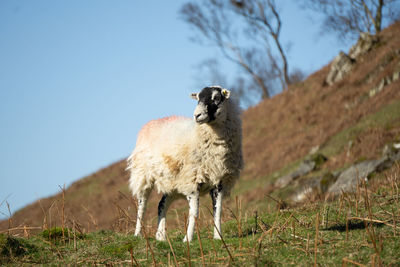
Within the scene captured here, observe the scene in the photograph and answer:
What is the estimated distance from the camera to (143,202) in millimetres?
8273

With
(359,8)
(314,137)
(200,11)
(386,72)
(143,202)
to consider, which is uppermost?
(200,11)

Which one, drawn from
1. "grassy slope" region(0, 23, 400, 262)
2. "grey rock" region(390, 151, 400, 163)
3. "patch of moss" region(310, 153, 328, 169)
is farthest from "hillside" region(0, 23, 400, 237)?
"grey rock" region(390, 151, 400, 163)

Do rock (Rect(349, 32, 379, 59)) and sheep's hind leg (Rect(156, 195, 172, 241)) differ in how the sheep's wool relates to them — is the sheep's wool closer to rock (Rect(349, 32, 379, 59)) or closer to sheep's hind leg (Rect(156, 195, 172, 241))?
sheep's hind leg (Rect(156, 195, 172, 241))

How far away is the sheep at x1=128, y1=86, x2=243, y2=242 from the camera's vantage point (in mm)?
6789

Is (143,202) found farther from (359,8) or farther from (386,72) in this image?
(359,8)

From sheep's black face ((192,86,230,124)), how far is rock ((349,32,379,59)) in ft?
75.4

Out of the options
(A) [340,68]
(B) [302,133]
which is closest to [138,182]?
(B) [302,133]

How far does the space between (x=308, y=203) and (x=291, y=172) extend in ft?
36.2

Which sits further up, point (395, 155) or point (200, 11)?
point (200, 11)

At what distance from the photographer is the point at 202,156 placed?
6.94 m

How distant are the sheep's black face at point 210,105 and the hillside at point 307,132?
8034mm

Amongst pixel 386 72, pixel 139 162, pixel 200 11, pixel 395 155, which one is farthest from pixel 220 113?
pixel 200 11

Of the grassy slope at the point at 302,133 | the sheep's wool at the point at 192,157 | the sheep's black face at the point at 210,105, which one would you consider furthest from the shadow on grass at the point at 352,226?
the grassy slope at the point at 302,133

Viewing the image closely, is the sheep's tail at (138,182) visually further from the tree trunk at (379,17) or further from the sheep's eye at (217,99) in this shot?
the tree trunk at (379,17)
